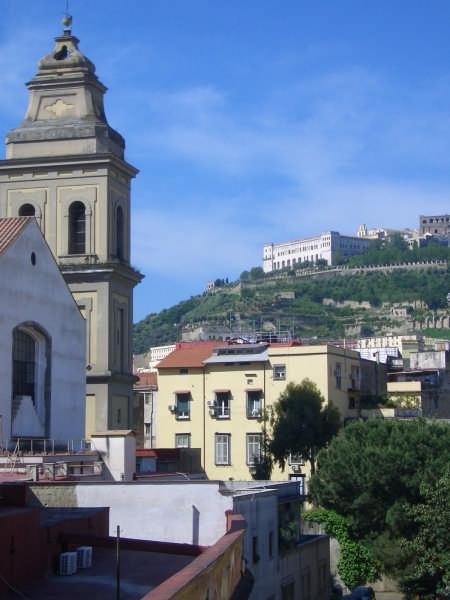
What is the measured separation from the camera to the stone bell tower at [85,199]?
5781cm

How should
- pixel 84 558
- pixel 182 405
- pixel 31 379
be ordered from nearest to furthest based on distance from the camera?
pixel 84 558 < pixel 31 379 < pixel 182 405

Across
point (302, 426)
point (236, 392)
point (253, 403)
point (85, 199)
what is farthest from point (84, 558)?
point (236, 392)

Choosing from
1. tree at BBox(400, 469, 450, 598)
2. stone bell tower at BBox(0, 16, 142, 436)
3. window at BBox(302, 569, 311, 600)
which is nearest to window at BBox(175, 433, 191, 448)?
stone bell tower at BBox(0, 16, 142, 436)

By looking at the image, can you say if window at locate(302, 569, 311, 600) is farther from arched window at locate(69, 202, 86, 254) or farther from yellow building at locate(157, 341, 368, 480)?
yellow building at locate(157, 341, 368, 480)

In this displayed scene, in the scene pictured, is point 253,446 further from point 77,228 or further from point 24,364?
point 24,364

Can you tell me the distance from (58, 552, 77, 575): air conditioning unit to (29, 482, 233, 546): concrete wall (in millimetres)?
7319

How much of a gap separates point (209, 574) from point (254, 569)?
16286mm

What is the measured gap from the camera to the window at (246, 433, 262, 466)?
2726 inches

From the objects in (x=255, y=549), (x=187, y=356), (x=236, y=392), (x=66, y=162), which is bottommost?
(x=255, y=549)

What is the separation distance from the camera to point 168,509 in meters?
29.7

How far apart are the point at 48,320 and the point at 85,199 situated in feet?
40.6

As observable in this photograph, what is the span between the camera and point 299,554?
4178cm

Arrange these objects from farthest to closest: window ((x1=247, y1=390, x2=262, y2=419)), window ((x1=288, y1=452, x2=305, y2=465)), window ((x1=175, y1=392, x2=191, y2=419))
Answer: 1. window ((x1=175, y1=392, x2=191, y2=419))
2. window ((x1=247, y1=390, x2=262, y2=419))
3. window ((x1=288, y1=452, x2=305, y2=465))

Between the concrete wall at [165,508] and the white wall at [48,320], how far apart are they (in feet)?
45.8
